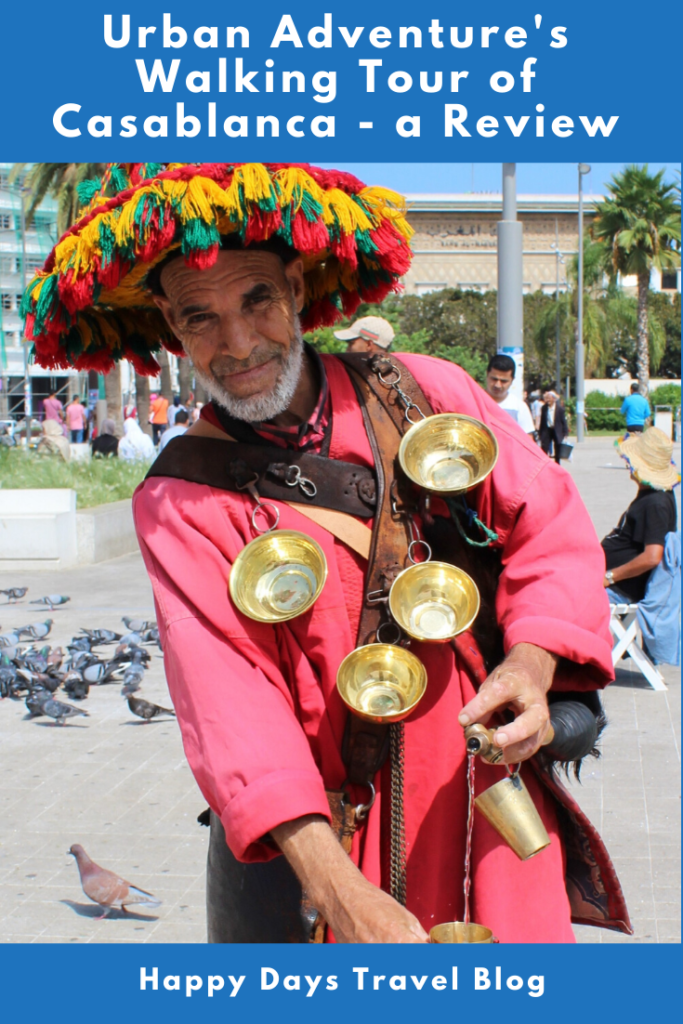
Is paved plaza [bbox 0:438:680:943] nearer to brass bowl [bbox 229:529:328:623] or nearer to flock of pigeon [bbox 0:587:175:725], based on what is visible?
flock of pigeon [bbox 0:587:175:725]

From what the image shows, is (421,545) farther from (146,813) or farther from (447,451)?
(146,813)

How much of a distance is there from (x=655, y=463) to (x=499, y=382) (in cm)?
217

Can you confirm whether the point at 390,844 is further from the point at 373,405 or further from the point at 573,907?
the point at 373,405

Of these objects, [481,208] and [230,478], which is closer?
[230,478]

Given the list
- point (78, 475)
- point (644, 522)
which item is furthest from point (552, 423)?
point (644, 522)

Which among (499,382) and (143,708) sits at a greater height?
(499,382)

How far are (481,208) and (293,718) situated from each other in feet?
290

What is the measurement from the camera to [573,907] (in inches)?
83.8

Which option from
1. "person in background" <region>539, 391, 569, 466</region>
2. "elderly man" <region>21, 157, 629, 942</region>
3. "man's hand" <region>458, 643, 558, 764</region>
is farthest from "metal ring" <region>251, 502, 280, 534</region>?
"person in background" <region>539, 391, 569, 466</region>

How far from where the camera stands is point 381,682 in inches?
76.4

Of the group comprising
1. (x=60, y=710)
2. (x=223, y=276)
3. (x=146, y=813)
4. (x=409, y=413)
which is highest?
(x=223, y=276)

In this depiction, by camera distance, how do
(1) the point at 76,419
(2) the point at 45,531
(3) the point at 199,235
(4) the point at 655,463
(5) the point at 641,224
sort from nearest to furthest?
(3) the point at 199,235 → (4) the point at 655,463 → (2) the point at 45,531 → (1) the point at 76,419 → (5) the point at 641,224

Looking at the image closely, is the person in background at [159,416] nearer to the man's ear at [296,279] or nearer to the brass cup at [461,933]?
the man's ear at [296,279]
